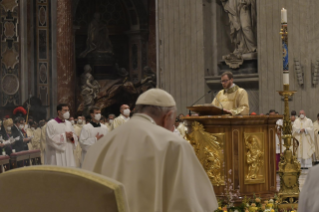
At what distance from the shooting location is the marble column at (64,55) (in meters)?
18.7

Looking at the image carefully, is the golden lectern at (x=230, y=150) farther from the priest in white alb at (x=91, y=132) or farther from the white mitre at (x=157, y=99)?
the priest in white alb at (x=91, y=132)

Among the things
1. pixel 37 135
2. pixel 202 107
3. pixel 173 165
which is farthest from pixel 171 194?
pixel 37 135

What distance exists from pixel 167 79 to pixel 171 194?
12.6 m

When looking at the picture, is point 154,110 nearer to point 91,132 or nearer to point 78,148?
point 91,132

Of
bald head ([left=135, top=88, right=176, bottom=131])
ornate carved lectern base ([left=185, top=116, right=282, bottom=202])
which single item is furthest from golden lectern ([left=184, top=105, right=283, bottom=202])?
bald head ([left=135, top=88, right=176, bottom=131])

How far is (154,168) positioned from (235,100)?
195 inches

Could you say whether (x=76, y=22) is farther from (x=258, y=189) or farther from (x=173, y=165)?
(x=173, y=165)

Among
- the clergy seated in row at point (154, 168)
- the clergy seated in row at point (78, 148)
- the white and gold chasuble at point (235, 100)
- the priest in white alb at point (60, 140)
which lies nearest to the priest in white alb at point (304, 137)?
the clergy seated in row at point (78, 148)

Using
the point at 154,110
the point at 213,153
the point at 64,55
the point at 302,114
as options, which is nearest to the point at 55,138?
the point at 213,153

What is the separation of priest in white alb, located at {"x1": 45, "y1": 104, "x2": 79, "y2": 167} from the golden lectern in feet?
14.8

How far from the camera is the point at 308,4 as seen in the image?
1378 cm

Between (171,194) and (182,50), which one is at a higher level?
(182,50)

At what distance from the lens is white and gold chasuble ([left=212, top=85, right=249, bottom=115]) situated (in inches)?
305

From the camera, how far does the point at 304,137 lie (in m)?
14.1
